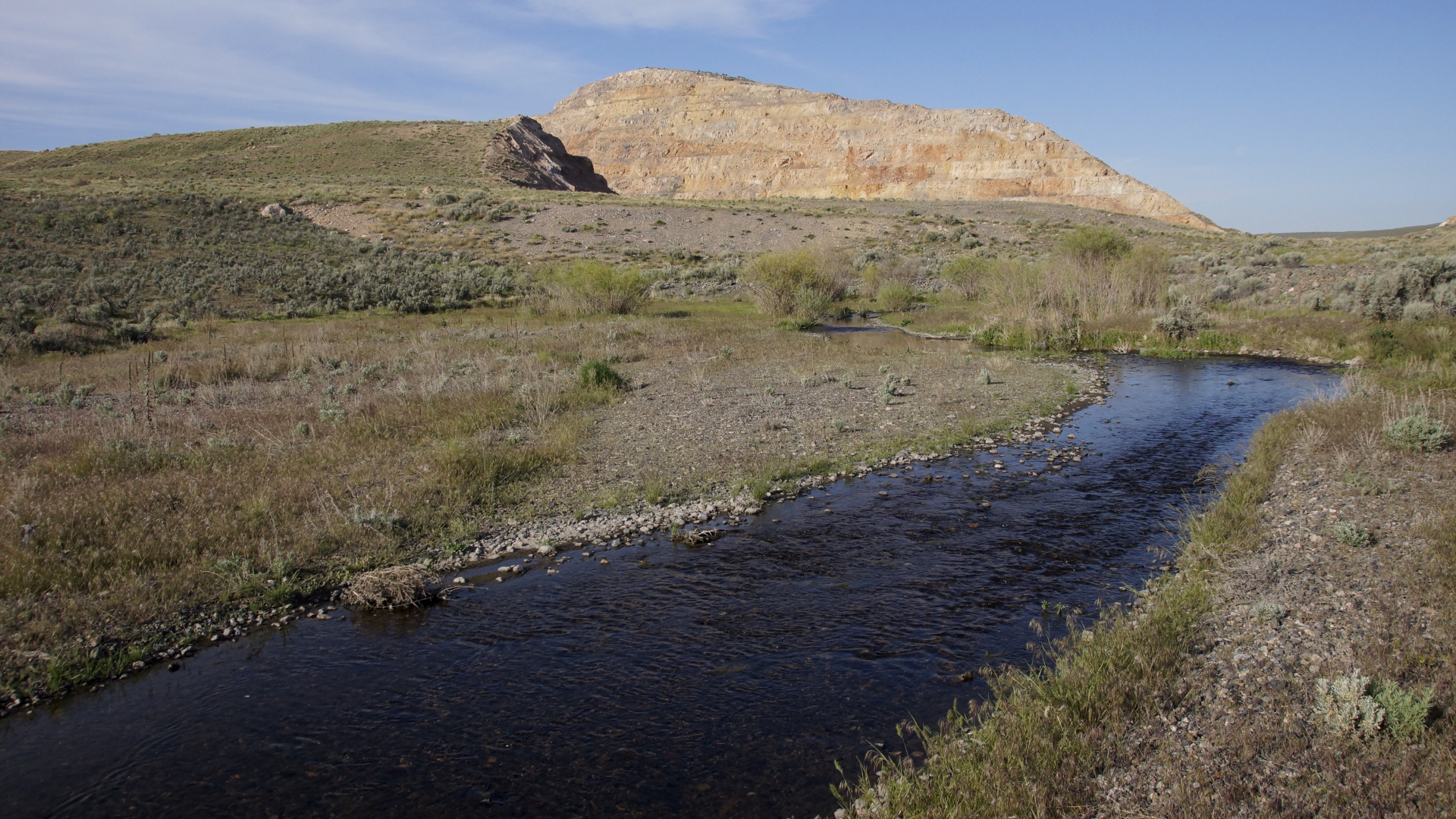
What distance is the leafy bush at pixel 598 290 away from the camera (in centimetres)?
2800

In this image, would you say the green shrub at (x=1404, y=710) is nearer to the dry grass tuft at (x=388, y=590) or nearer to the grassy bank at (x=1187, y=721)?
the grassy bank at (x=1187, y=721)

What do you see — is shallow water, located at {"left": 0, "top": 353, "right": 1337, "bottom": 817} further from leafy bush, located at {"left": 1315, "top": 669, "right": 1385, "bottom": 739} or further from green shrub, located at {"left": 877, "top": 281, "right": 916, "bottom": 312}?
green shrub, located at {"left": 877, "top": 281, "right": 916, "bottom": 312}

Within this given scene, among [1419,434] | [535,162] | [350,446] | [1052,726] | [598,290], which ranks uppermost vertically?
[535,162]

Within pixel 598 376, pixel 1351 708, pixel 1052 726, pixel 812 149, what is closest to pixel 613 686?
pixel 1052 726

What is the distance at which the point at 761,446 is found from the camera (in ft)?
37.3

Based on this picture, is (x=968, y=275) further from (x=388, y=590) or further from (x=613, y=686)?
(x=613, y=686)

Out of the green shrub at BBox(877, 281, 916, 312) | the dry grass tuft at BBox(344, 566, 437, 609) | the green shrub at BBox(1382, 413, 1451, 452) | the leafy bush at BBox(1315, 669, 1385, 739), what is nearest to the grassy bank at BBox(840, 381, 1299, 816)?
the leafy bush at BBox(1315, 669, 1385, 739)

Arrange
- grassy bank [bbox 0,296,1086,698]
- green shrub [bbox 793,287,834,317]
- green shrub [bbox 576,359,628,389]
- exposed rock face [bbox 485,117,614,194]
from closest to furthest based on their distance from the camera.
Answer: grassy bank [bbox 0,296,1086,698] < green shrub [bbox 576,359,628,389] < green shrub [bbox 793,287,834,317] < exposed rock face [bbox 485,117,614,194]

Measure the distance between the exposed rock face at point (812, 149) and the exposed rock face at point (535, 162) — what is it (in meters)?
17.7

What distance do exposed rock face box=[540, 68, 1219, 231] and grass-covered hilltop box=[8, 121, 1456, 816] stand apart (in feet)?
193

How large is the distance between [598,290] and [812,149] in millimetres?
84207

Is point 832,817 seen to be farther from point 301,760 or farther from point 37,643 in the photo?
point 37,643

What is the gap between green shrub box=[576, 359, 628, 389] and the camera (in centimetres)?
1493

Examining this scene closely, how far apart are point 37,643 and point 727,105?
383ft
